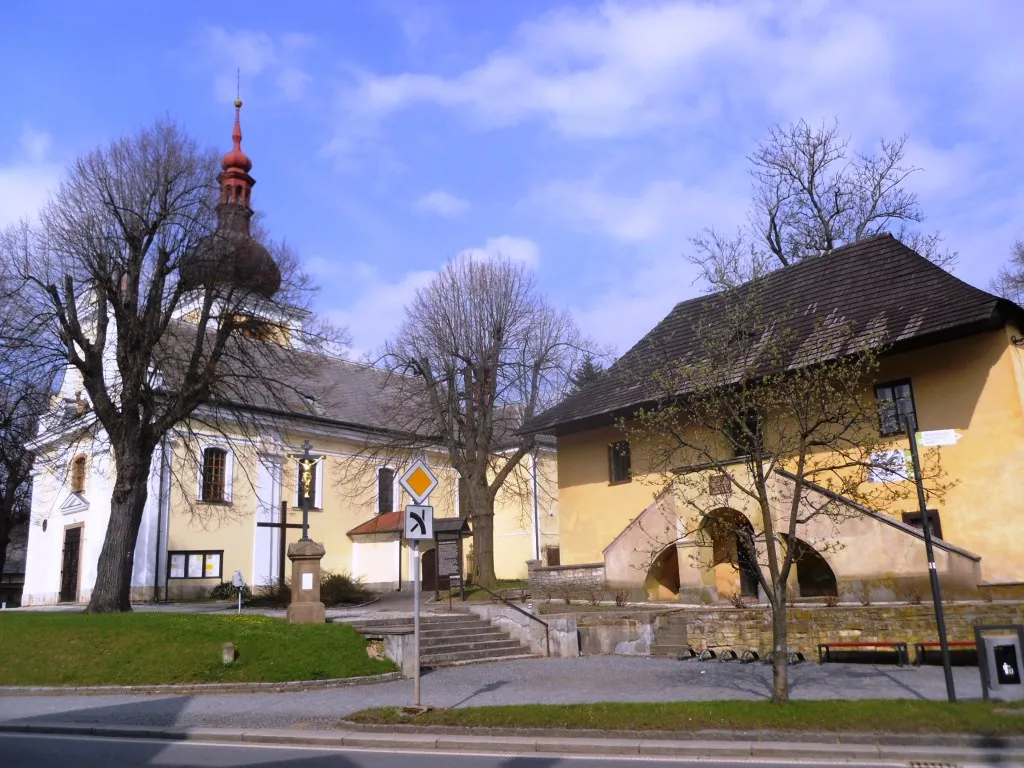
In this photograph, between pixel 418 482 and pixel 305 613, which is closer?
pixel 418 482

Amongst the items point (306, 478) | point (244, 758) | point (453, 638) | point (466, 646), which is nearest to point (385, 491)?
point (306, 478)

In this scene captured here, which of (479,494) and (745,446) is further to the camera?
(479,494)

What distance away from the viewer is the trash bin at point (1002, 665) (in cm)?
998

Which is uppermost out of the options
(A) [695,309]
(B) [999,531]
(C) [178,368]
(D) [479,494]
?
(A) [695,309]

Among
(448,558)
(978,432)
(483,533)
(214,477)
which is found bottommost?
(448,558)

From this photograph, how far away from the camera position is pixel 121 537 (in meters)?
21.0

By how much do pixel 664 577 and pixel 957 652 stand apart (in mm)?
10456

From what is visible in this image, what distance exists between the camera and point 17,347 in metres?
20.8

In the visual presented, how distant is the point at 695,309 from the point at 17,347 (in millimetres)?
20193

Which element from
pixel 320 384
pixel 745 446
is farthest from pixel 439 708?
pixel 320 384

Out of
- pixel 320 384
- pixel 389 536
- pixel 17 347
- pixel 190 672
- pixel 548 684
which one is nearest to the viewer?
pixel 548 684

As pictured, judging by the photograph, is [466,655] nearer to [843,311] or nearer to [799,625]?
[799,625]

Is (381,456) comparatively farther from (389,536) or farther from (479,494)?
(479,494)

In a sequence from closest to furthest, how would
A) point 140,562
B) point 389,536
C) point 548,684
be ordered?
point 548,684 → point 140,562 → point 389,536
